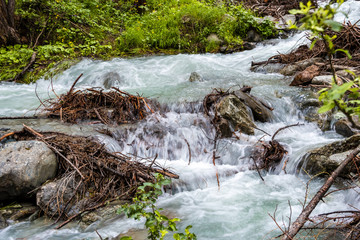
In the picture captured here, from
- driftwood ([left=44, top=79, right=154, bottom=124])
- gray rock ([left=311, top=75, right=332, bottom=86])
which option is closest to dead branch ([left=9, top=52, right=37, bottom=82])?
driftwood ([left=44, top=79, right=154, bottom=124])

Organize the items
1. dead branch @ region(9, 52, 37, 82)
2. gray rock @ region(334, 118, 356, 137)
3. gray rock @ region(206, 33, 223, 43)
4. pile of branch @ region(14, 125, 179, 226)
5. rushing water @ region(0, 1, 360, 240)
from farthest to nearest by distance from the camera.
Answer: gray rock @ region(206, 33, 223, 43) < dead branch @ region(9, 52, 37, 82) < gray rock @ region(334, 118, 356, 137) < pile of branch @ region(14, 125, 179, 226) < rushing water @ region(0, 1, 360, 240)

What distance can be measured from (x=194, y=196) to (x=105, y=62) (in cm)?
750

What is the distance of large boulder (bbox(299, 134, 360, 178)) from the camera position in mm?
3663

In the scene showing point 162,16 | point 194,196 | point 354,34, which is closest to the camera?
point 194,196

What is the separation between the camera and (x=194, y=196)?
3742mm

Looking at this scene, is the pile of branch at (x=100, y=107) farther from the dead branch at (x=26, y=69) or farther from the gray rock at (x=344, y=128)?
the dead branch at (x=26, y=69)

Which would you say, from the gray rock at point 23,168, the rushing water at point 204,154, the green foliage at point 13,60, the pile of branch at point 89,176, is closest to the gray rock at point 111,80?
the rushing water at point 204,154

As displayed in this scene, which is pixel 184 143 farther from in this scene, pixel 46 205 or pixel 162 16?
pixel 162 16

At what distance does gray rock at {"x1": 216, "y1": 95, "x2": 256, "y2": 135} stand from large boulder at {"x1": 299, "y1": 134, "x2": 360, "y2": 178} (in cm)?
125

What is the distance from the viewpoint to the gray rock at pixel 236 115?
5074mm

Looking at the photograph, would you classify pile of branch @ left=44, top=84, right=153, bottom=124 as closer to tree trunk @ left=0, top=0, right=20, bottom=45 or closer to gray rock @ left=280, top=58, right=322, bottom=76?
gray rock @ left=280, top=58, right=322, bottom=76

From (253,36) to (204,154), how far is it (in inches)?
349

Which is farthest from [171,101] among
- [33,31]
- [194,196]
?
[33,31]

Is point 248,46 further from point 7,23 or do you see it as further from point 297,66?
point 7,23
